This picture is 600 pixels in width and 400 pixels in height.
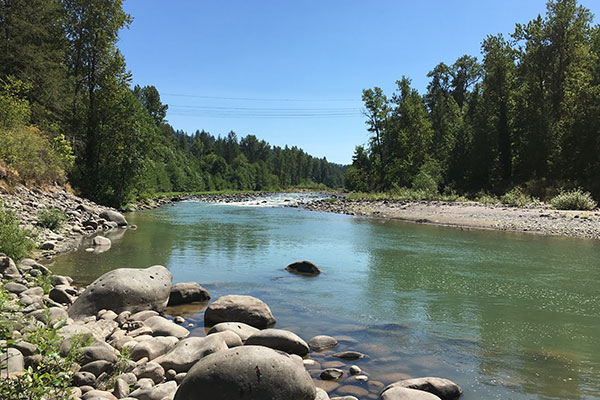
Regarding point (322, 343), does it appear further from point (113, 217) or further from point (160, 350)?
point (113, 217)

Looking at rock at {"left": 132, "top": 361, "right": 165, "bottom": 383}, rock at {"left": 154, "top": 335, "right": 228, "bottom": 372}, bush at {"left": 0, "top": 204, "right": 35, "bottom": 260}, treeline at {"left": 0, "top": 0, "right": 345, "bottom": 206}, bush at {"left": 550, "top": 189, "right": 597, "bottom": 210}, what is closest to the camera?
rock at {"left": 132, "top": 361, "right": 165, "bottom": 383}

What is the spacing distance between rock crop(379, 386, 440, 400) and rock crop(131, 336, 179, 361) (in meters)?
3.22

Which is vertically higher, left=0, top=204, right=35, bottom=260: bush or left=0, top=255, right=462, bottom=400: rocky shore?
left=0, top=204, right=35, bottom=260: bush

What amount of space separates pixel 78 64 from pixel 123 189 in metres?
10.9

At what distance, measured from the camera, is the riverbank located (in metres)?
23.3

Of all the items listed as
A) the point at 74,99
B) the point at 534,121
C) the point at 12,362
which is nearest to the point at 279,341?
the point at 12,362

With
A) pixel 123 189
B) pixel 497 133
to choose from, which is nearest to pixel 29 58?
pixel 123 189

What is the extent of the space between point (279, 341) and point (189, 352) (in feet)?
4.73

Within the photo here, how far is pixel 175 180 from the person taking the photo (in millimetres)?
80688

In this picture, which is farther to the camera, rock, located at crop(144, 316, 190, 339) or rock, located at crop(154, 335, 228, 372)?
rock, located at crop(144, 316, 190, 339)

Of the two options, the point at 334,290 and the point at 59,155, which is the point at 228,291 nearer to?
the point at 334,290

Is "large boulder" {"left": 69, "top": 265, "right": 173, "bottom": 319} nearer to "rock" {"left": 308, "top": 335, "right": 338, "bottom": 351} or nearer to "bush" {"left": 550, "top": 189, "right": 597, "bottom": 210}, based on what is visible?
"rock" {"left": 308, "top": 335, "right": 338, "bottom": 351}

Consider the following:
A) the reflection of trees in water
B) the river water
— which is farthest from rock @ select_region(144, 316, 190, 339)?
the reflection of trees in water

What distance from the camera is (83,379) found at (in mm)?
4820
